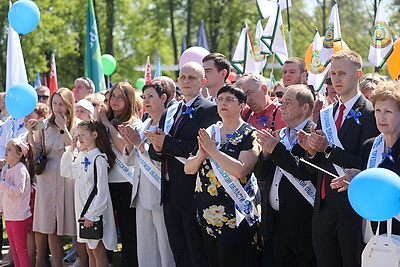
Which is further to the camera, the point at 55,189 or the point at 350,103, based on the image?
the point at 55,189

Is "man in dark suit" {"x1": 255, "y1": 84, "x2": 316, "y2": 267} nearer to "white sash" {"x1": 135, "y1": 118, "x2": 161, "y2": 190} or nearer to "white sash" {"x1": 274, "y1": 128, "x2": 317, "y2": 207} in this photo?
"white sash" {"x1": 274, "y1": 128, "x2": 317, "y2": 207}

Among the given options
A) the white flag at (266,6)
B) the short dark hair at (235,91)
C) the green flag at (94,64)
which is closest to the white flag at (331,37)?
the white flag at (266,6)

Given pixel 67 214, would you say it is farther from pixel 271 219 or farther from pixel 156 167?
pixel 271 219

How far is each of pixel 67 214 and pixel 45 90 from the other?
3.06m

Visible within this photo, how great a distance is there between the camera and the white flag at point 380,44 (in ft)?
29.3

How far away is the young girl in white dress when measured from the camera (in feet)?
23.6

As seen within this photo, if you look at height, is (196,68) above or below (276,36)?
below

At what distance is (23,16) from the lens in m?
9.10

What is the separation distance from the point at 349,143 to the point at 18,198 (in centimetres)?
394

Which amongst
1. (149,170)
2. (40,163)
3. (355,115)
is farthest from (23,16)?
(355,115)

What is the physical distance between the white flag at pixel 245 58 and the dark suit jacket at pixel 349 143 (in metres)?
4.46

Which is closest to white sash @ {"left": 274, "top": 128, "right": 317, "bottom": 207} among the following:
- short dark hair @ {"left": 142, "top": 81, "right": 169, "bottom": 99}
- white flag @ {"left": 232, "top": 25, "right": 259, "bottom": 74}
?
short dark hair @ {"left": 142, "top": 81, "right": 169, "bottom": 99}

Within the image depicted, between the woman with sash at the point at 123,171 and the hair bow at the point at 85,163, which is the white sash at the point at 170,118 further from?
the hair bow at the point at 85,163

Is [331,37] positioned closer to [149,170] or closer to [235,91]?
[149,170]
